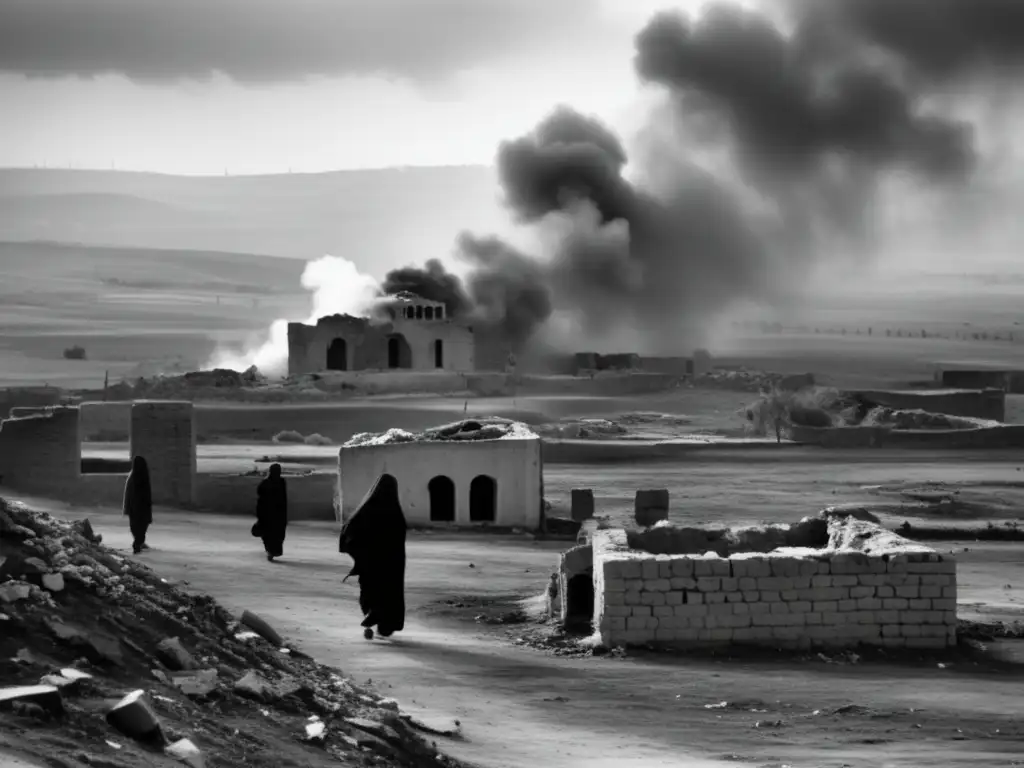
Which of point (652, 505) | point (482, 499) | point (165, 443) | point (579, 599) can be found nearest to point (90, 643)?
point (579, 599)

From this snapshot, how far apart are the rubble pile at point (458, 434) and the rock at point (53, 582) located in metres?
15.7

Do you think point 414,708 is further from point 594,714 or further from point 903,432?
point 903,432

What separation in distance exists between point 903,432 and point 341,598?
876 inches

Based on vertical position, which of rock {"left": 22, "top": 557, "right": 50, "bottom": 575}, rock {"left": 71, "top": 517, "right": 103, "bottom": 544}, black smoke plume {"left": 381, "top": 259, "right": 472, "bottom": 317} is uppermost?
black smoke plume {"left": 381, "top": 259, "right": 472, "bottom": 317}

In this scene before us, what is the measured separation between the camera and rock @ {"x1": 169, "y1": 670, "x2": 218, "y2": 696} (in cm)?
786

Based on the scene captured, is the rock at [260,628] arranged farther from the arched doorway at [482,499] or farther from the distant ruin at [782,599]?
the arched doorway at [482,499]

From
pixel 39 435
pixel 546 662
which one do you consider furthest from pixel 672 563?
pixel 39 435

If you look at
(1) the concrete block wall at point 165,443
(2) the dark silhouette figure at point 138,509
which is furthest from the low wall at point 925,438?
(2) the dark silhouette figure at point 138,509

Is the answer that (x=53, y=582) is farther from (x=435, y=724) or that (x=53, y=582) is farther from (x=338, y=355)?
(x=338, y=355)

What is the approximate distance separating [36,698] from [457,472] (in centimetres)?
1742

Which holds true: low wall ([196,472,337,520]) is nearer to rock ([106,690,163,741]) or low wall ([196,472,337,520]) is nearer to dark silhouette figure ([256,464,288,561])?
dark silhouette figure ([256,464,288,561])

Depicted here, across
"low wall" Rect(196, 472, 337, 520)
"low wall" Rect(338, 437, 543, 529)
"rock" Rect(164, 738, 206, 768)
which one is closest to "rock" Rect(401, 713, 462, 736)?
"rock" Rect(164, 738, 206, 768)

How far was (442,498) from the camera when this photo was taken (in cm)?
2417

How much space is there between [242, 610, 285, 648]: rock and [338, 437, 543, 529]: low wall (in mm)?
13358
